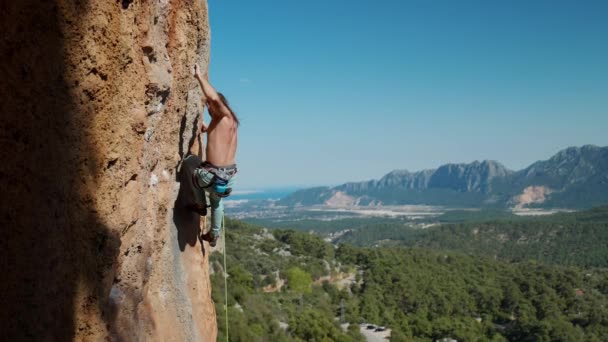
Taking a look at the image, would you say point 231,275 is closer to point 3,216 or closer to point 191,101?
point 191,101

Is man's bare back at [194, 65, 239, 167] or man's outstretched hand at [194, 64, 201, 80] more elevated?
man's outstretched hand at [194, 64, 201, 80]

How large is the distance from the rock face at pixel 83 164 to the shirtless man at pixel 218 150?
76cm

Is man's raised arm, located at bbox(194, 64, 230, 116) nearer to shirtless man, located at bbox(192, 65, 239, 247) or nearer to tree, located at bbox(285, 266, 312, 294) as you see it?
shirtless man, located at bbox(192, 65, 239, 247)

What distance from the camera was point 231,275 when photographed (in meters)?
46.9

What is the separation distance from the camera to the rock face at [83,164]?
10.7ft

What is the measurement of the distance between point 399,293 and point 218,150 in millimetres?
65290

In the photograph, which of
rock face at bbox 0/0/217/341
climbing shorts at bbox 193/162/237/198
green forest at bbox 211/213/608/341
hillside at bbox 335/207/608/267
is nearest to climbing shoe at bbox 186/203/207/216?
climbing shorts at bbox 193/162/237/198

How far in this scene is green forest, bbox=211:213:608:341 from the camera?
45.7 meters

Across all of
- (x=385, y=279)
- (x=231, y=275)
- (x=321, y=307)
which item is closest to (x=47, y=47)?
(x=231, y=275)

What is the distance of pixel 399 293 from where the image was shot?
67.6 metres

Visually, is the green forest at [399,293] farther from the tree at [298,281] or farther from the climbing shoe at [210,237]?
the climbing shoe at [210,237]

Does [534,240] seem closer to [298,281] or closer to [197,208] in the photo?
[298,281]

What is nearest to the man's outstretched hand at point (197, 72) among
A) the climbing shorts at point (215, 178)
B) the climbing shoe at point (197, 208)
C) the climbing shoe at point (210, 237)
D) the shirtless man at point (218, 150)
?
the shirtless man at point (218, 150)

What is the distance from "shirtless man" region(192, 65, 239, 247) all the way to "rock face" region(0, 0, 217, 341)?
76 cm
